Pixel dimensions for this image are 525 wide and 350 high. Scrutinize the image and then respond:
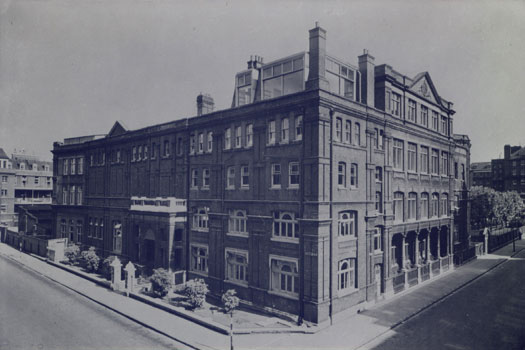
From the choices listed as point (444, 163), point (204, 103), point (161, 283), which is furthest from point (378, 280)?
point (204, 103)

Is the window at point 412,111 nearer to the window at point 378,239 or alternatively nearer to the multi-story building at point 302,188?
the multi-story building at point 302,188

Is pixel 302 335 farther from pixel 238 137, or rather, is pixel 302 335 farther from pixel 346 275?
pixel 238 137

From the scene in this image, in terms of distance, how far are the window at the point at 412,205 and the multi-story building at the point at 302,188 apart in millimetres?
175

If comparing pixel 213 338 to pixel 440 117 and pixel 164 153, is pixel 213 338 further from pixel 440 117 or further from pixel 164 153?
pixel 440 117

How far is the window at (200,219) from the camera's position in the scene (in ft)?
92.7

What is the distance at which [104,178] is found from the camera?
128 feet

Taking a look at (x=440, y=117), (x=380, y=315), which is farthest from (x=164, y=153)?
(x=440, y=117)

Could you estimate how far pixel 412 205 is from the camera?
99.5 ft

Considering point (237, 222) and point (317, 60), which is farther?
point (237, 222)

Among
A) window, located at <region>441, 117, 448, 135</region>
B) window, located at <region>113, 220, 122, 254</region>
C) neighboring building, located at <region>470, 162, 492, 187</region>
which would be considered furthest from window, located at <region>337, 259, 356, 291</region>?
neighboring building, located at <region>470, 162, 492, 187</region>

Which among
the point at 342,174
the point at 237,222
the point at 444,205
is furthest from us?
the point at 444,205

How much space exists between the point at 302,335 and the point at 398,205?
14.8 metres

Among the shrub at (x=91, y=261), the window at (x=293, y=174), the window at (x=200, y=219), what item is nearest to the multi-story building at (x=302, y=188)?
the window at (x=293, y=174)

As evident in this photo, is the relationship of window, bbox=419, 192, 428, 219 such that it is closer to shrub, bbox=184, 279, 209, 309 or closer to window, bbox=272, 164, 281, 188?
window, bbox=272, 164, 281, 188
